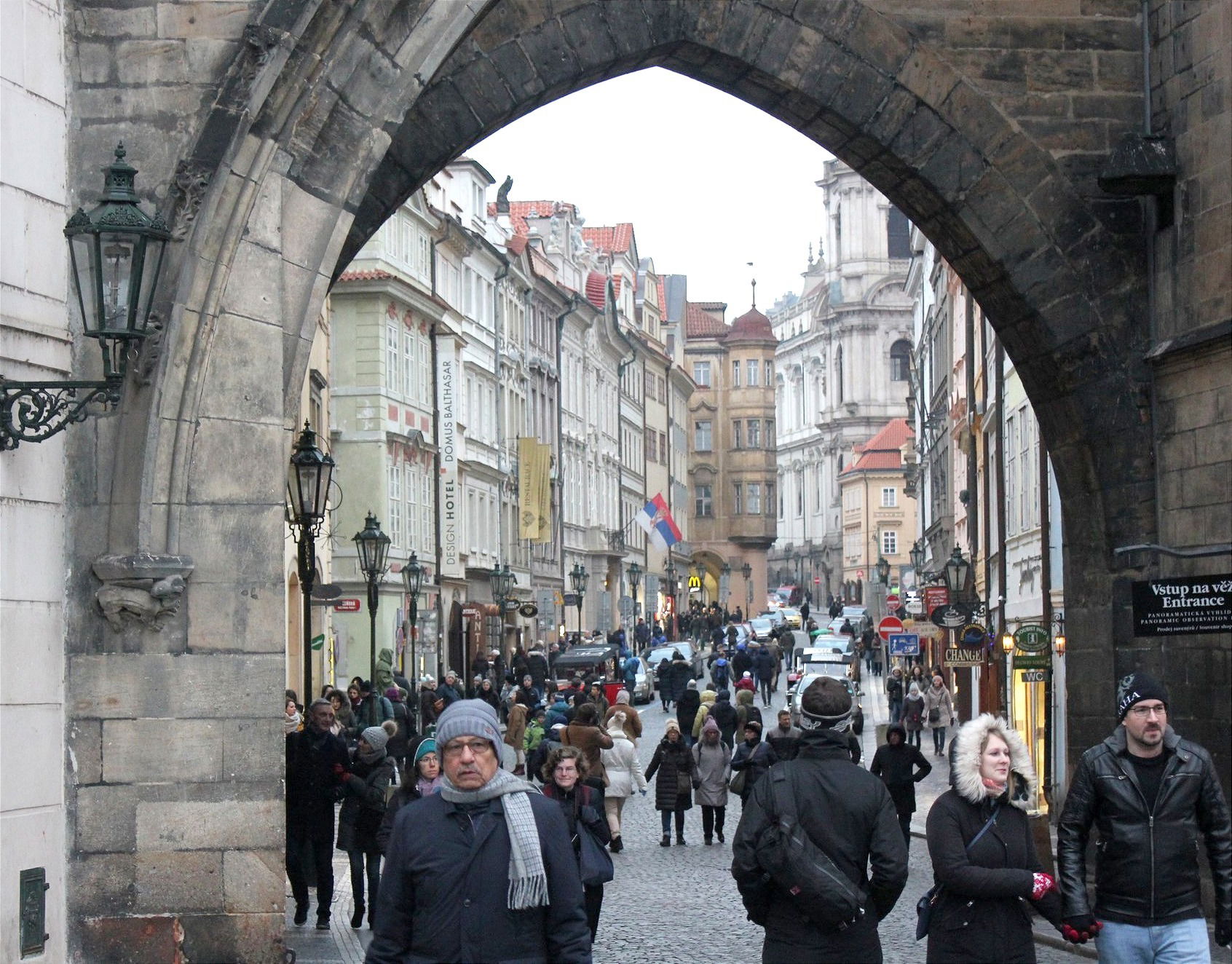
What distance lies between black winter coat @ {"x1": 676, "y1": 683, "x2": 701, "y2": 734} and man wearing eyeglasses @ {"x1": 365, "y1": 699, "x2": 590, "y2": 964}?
22.9m

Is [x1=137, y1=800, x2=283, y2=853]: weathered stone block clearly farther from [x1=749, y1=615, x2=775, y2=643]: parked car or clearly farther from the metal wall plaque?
[x1=749, y1=615, x2=775, y2=643]: parked car

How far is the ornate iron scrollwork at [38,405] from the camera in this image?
8875 mm

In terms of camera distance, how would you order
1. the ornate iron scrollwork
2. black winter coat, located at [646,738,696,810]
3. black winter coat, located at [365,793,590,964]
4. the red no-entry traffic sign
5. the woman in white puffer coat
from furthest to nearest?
the red no-entry traffic sign < black winter coat, located at [646,738,696,810] < the woman in white puffer coat < the ornate iron scrollwork < black winter coat, located at [365,793,590,964]

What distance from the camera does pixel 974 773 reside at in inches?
287

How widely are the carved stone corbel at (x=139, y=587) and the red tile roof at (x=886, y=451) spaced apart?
4473 inches

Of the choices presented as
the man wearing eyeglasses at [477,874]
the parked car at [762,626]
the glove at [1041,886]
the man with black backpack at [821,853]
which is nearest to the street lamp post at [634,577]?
the parked car at [762,626]

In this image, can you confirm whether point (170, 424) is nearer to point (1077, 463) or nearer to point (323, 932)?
point (323, 932)

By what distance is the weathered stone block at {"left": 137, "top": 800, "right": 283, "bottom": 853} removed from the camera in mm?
9945

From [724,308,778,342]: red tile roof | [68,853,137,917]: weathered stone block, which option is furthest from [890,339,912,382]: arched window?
[68,853,137,917]: weathered stone block

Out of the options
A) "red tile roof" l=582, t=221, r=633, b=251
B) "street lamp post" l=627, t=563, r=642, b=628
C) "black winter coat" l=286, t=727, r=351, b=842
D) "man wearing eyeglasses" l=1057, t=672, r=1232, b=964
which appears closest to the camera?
"man wearing eyeglasses" l=1057, t=672, r=1232, b=964

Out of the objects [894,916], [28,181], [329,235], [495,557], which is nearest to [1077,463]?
[894,916]

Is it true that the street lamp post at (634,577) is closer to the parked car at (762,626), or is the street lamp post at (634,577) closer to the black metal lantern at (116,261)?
the parked car at (762,626)

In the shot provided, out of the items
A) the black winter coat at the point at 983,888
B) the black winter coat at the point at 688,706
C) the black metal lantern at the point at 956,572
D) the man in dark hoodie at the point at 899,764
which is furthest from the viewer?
the black metal lantern at the point at 956,572

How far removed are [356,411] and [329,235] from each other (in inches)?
1353
